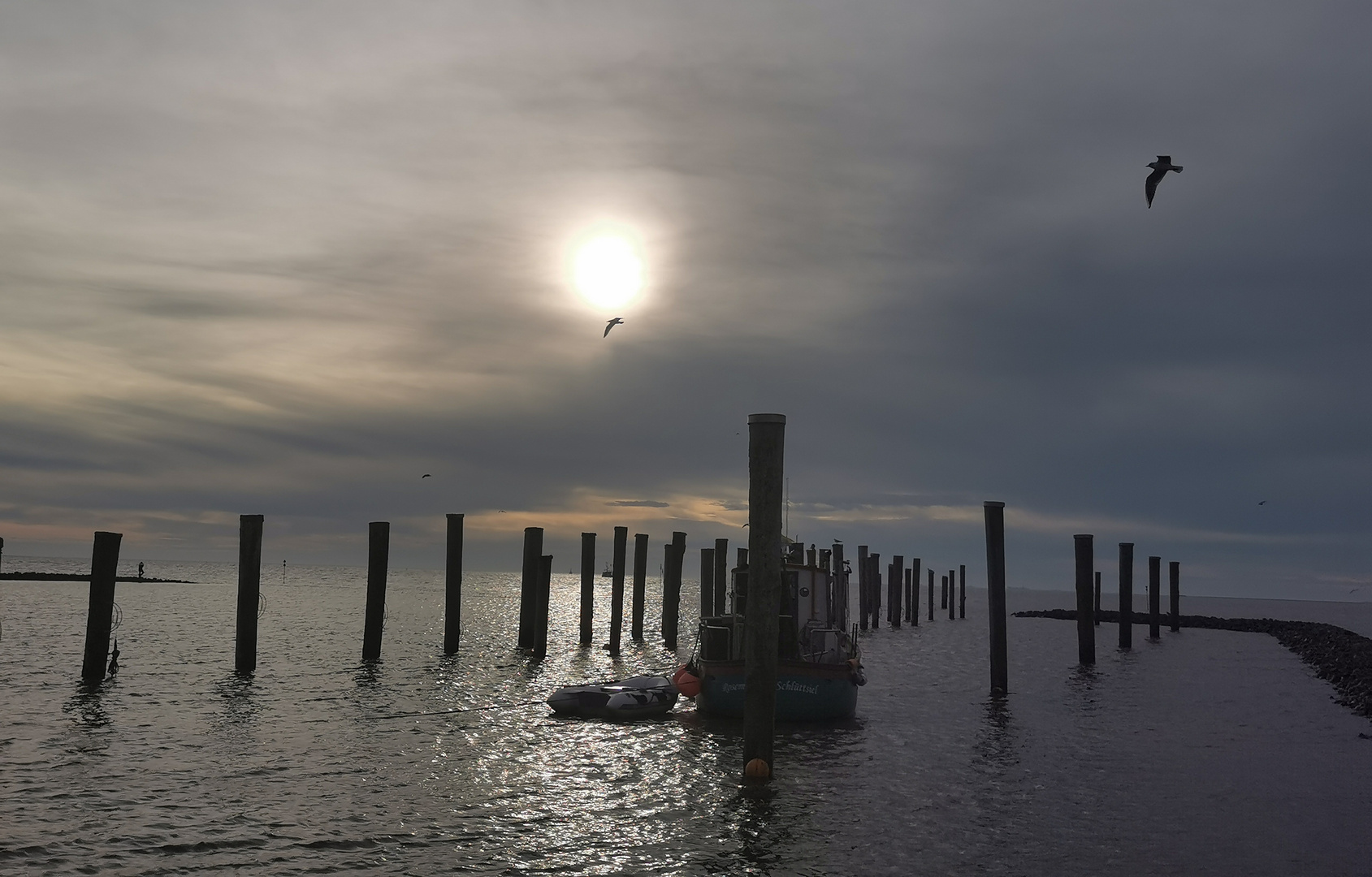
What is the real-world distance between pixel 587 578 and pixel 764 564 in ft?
79.3

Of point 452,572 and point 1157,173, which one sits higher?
point 1157,173

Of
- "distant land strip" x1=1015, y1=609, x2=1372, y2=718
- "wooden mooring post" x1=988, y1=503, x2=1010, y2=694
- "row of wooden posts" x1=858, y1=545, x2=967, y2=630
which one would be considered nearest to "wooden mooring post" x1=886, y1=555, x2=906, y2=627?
"row of wooden posts" x1=858, y1=545, x2=967, y2=630

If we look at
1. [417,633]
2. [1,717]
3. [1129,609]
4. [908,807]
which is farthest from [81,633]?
[1129,609]

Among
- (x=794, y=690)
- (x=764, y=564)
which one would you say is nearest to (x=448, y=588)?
(x=794, y=690)

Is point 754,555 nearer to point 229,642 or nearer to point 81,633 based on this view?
point 229,642

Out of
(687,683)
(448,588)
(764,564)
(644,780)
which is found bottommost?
(644,780)

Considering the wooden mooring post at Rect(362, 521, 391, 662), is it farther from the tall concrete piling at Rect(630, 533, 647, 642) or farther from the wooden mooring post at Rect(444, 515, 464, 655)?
the tall concrete piling at Rect(630, 533, 647, 642)

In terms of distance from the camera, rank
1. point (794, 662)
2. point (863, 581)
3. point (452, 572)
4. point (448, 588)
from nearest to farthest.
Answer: point (794, 662), point (452, 572), point (448, 588), point (863, 581)

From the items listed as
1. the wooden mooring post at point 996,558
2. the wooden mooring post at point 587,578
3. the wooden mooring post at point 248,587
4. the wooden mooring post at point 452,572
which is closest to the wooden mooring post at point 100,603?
the wooden mooring post at point 248,587

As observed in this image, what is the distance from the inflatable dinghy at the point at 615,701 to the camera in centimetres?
2131

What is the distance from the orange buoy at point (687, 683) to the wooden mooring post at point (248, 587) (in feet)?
34.9

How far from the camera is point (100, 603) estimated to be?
22516mm

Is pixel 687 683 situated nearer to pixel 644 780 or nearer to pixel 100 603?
pixel 644 780

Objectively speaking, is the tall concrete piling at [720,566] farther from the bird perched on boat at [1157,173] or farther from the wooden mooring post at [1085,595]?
the bird perched on boat at [1157,173]
